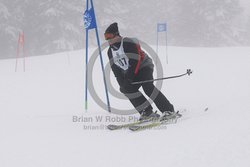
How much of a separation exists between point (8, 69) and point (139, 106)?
9856 mm

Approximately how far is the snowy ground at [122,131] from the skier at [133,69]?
0.63 m

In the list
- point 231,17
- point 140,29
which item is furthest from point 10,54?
point 231,17

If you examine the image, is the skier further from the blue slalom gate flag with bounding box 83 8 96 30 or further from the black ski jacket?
the blue slalom gate flag with bounding box 83 8 96 30

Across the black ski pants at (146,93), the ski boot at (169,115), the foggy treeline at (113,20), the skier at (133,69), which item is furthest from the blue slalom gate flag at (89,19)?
the foggy treeline at (113,20)

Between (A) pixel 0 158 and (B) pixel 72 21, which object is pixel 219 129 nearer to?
(A) pixel 0 158

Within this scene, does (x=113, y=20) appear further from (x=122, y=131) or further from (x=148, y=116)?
(x=122, y=131)

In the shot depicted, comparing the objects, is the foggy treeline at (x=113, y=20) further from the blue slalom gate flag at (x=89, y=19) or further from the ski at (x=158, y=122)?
the ski at (x=158, y=122)

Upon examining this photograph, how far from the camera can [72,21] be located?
36.8 m

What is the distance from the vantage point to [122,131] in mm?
4953

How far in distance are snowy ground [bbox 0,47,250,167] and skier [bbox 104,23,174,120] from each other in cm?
63

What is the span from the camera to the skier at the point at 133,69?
5.40 m

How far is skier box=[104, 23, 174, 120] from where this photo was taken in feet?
17.7

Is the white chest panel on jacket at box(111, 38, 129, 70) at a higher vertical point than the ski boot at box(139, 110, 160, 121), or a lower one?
higher


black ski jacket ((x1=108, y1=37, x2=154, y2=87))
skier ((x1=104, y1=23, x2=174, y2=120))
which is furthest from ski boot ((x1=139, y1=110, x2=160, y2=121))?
black ski jacket ((x1=108, y1=37, x2=154, y2=87))
